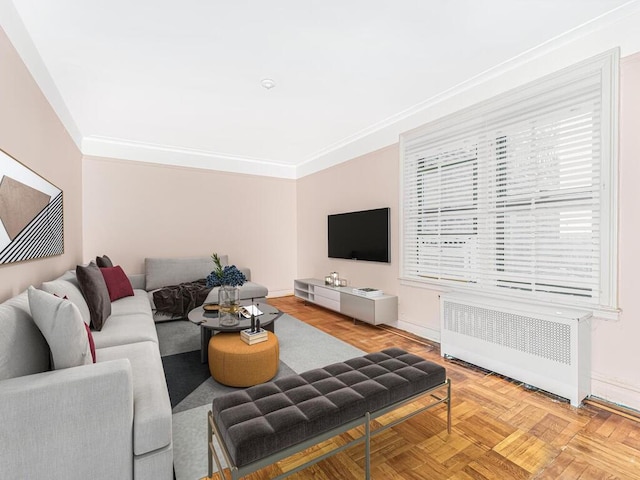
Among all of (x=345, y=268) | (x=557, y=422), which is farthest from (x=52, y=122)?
(x=557, y=422)

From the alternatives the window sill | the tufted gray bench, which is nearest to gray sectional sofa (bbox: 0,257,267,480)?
the tufted gray bench

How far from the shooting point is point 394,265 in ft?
13.3

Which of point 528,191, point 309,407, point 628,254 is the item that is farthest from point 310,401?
point 528,191

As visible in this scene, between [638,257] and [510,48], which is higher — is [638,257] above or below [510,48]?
below

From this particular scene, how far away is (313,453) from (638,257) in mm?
2482

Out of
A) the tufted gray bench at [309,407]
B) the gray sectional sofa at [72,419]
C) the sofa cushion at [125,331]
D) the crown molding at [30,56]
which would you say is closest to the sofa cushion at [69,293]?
the sofa cushion at [125,331]

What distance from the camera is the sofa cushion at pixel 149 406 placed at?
4.38ft

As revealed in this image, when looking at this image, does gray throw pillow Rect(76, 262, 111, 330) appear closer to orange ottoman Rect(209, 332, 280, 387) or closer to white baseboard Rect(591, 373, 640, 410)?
orange ottoman Rect(209, 332, 280, 387)

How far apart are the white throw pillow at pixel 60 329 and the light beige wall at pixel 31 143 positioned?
0.62 metres

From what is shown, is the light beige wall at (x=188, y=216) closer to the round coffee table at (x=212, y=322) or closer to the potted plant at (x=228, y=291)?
the round coffee table at (x=212, y=322)

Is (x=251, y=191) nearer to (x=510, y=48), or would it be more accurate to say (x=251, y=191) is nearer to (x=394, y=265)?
(x=394, y=265)

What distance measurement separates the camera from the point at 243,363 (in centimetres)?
239

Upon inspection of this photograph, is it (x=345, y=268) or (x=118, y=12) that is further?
(x=345, y=268)

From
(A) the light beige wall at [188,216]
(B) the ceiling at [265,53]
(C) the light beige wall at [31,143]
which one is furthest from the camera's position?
(A) the light beige wall at [188,216]
